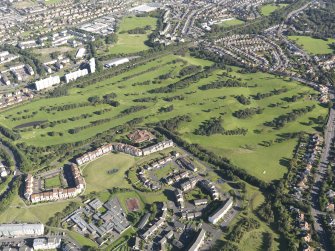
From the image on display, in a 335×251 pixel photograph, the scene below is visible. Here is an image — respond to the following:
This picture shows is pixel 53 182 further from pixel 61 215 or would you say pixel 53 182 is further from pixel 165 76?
pixel 165 76

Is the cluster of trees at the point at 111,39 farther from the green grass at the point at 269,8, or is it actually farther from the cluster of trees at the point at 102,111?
the green grass at the point at 269,8

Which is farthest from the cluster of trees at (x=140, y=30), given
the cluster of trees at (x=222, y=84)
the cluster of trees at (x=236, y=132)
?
the cluster of trees at (x=236, y=132)

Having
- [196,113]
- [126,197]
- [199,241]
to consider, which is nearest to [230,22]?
[196,113]

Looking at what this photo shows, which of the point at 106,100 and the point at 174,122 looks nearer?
the point at 174,122

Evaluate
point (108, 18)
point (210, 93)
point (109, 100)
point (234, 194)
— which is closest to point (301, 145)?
point (234, 194)

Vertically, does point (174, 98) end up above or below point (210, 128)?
above

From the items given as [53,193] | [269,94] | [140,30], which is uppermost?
[140,30]

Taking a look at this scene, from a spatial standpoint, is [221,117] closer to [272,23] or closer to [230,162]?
[230,162]
